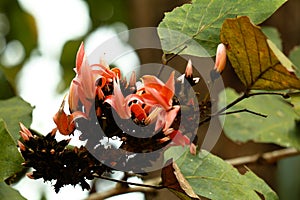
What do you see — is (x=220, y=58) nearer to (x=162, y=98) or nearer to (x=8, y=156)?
(x=162, y=98)

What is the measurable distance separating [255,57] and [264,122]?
44 centimetres

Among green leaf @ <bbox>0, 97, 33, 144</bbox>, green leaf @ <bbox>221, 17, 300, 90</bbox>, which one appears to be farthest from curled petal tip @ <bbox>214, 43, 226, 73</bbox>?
green leaf @ <bbox>0, 97, 33, 144</bbox>

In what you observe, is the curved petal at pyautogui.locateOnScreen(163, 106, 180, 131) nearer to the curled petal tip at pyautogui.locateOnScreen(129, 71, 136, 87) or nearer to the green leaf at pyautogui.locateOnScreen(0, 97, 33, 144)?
the curled petal tip at pyautogui.locateOnScreen(129, 71, 136, 87)

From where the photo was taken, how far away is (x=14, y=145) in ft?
→ 1.92

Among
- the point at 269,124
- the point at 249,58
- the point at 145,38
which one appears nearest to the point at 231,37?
the point at 249,58

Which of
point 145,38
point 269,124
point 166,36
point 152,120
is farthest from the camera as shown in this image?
point 145,38

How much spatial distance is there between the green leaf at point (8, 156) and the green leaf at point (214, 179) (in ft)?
0.52

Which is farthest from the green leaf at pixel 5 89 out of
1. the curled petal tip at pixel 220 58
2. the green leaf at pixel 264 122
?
the curled petal tip at pixel 220 58

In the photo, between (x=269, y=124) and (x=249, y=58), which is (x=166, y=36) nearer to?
(x=249, y=58)

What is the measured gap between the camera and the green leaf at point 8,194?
2.02 ft

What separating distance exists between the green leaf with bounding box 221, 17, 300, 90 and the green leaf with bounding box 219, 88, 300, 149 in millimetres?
315

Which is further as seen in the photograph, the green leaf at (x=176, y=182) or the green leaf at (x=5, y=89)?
the green leaf at (x=5, y=89)

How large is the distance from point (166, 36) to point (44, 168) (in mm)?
192

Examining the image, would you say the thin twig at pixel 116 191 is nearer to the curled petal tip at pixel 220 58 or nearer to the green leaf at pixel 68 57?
the curled petal tip at pixel 220 58
